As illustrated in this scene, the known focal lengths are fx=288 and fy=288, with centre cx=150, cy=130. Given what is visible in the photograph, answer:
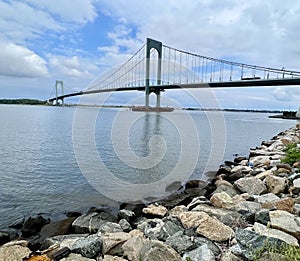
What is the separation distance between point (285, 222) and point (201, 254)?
0.94 meters

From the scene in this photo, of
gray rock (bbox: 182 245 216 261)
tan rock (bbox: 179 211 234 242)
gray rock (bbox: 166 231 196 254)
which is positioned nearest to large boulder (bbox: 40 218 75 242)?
tan rock (bbox: 179 211 234 242)

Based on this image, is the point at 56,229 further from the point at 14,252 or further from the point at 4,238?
the point at 14,252

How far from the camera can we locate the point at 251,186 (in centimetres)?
495

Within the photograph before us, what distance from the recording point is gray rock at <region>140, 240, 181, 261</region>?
2.43m

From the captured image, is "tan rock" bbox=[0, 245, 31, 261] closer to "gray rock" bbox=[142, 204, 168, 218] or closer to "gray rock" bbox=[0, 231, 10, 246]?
"gray rock" bbox=[0, 231, 10, 246]

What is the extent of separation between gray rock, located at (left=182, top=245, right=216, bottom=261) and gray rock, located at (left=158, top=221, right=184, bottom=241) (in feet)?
1.45

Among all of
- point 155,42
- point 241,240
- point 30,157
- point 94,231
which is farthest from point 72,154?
point 155,42

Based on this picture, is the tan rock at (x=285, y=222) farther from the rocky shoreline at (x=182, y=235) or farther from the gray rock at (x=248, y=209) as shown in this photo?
the gray rock at (x=248, y=209)

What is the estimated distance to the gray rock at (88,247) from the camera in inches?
109

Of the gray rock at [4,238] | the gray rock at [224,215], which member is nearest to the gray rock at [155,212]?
the gray rock at [224,215]

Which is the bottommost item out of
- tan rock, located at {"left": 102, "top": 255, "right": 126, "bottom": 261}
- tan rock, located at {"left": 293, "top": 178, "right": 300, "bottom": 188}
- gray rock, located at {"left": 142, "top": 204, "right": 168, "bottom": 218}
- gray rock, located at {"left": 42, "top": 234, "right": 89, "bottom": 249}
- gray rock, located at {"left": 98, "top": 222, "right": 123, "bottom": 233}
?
gray rock, located at {"left": 142, "top": 204, "right": 168, "bottom": 218}

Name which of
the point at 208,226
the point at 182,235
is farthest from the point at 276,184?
the point at 182,235

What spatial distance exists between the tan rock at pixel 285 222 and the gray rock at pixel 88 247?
1707 millimetres

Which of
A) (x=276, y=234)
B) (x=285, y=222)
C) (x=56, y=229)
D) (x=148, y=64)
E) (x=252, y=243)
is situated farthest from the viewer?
(x=148, y=64)
